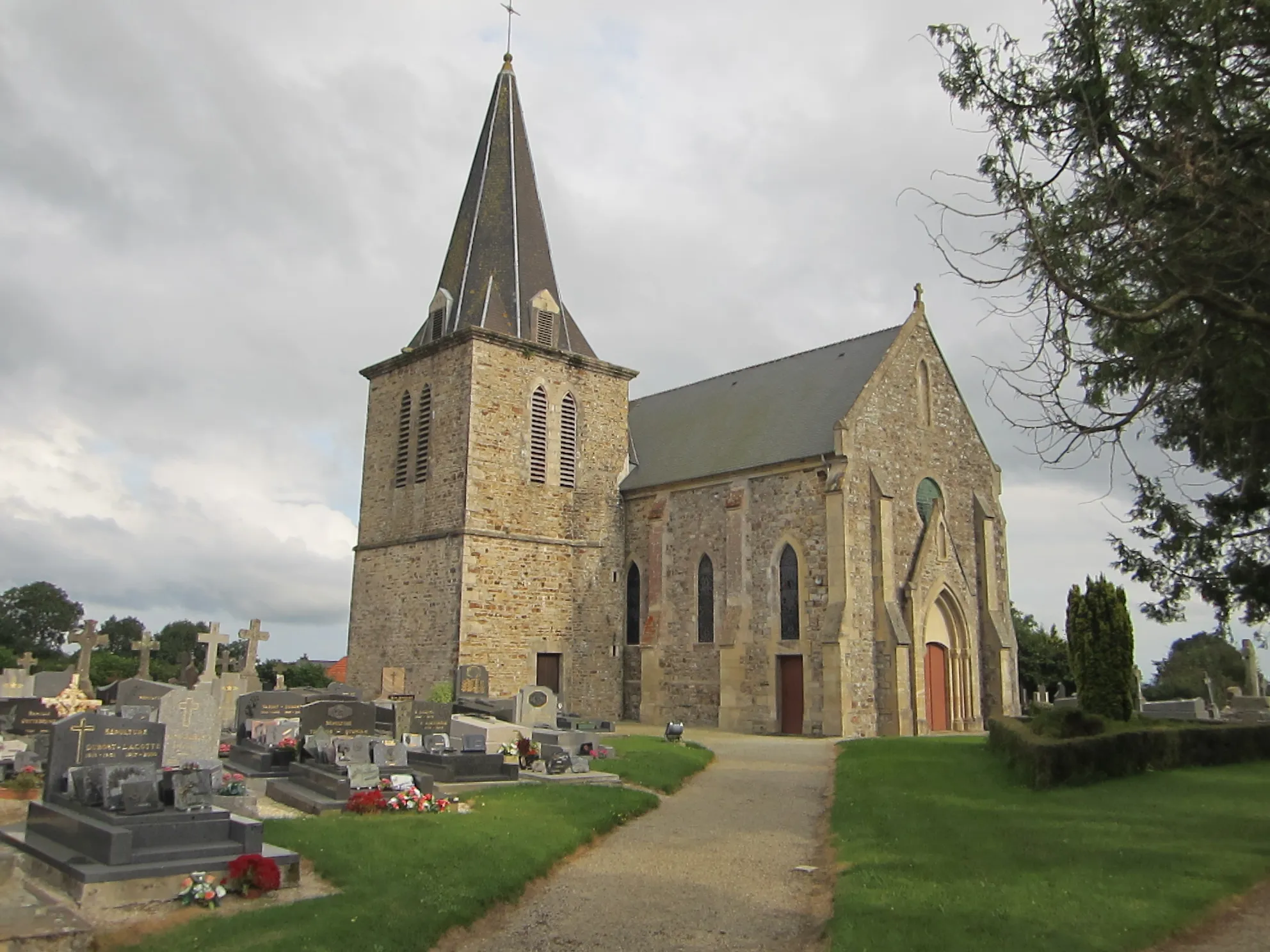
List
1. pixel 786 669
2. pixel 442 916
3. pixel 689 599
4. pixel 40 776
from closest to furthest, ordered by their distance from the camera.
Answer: pixel 442 916, pixel 40 776, pixel 786 669, pixel 689 599

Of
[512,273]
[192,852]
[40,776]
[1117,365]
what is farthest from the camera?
[512,273]

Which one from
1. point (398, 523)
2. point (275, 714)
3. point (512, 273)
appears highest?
point (512, 273)

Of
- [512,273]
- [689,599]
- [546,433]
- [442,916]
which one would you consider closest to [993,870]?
[442,916]

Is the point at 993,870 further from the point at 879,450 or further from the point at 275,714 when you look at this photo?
the point at 879,450

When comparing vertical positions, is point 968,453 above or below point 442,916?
above

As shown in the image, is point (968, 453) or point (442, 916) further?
point (968, 453)

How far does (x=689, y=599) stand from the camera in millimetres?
28500

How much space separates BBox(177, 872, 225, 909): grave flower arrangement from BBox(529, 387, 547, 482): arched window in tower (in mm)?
21416

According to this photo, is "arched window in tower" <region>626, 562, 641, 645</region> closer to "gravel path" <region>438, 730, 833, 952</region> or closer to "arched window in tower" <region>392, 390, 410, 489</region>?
"arched window in tower" <region>392, 390, 410, 489</region>

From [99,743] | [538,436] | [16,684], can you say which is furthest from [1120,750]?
[16,684]

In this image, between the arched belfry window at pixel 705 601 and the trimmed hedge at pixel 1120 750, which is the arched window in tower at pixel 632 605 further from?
the trimmed hedge at pixel 1120 750

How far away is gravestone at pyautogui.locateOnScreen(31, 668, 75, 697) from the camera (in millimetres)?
21156

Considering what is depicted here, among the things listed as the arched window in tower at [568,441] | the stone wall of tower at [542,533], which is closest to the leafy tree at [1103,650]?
the stone wall of tower at [542,533]

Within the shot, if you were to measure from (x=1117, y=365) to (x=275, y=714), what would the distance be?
14.7m
